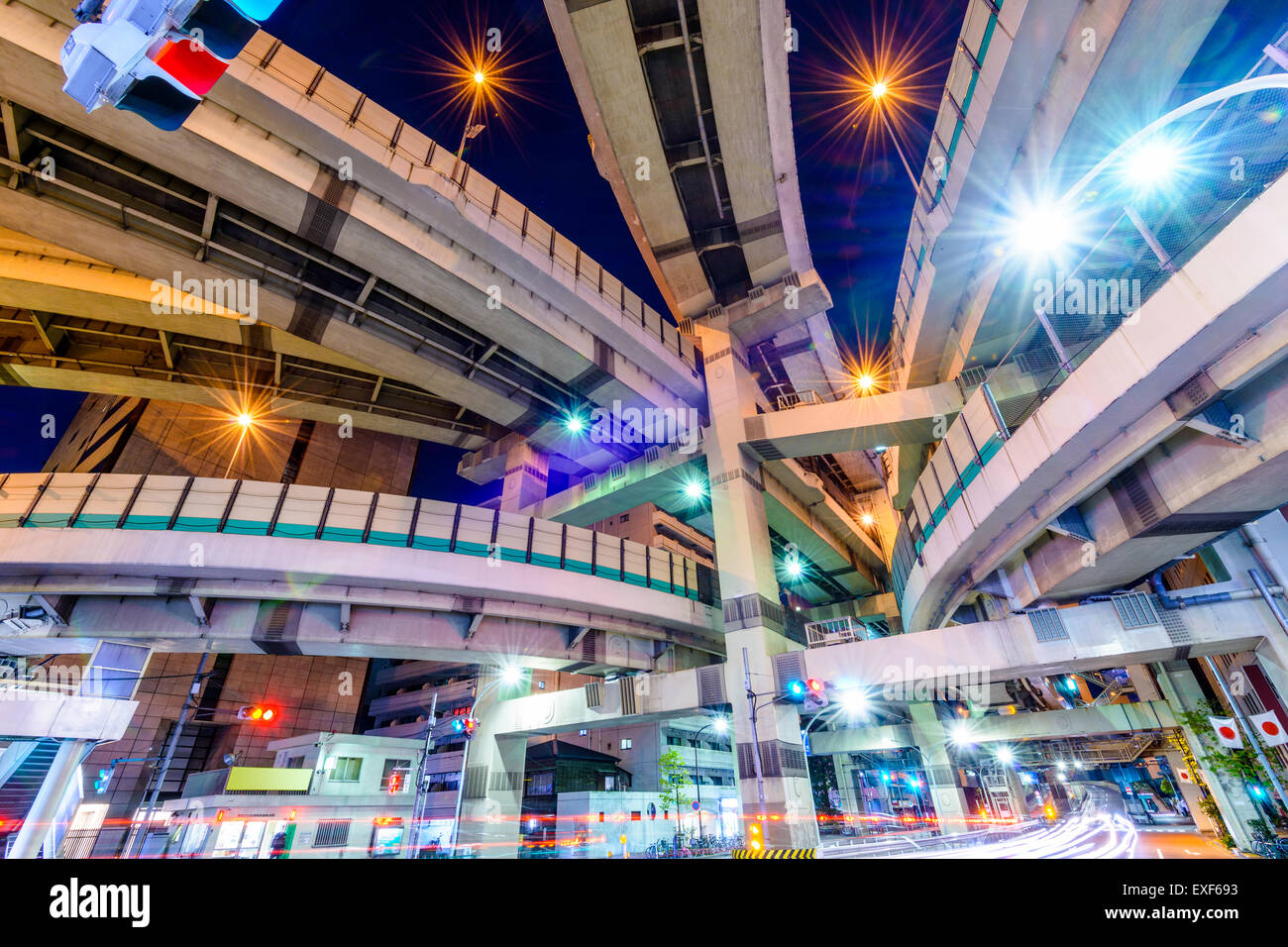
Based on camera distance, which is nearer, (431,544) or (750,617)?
(431,544)

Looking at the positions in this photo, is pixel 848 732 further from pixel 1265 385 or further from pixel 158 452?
pixel 158 452

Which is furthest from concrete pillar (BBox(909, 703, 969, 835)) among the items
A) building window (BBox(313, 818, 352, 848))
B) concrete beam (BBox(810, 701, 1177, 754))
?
building window (BBox(313, 818, 352, 848))

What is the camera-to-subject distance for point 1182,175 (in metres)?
9.81

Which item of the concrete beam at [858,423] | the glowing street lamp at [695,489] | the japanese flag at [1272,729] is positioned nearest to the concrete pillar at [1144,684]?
the japanese flag at [1272,729]

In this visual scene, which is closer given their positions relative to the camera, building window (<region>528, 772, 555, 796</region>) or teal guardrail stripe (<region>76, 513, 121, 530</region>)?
teal guardrail stripe (<region>76, 513, 121, 530</region>)

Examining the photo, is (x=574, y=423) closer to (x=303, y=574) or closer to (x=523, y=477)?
(x=523, y=477)

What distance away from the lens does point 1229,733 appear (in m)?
15.5

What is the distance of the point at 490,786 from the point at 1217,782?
25571 millimetres

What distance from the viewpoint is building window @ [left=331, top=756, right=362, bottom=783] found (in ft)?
120

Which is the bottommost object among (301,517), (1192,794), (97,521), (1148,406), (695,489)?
(1192,794)

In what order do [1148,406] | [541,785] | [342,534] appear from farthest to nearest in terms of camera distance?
[541,785]
[342,534]
[1148,406]

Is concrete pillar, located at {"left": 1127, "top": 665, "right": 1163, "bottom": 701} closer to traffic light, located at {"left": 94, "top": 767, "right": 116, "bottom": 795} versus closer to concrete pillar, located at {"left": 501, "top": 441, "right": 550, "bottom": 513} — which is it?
concrete pillar, located at {"left": 501, "top": 441, "right": 550, "bottom": 513}

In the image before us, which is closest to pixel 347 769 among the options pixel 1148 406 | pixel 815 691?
pixel 815 691

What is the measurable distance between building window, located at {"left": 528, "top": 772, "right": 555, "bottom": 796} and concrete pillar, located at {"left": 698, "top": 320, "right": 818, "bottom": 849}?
22343mm
